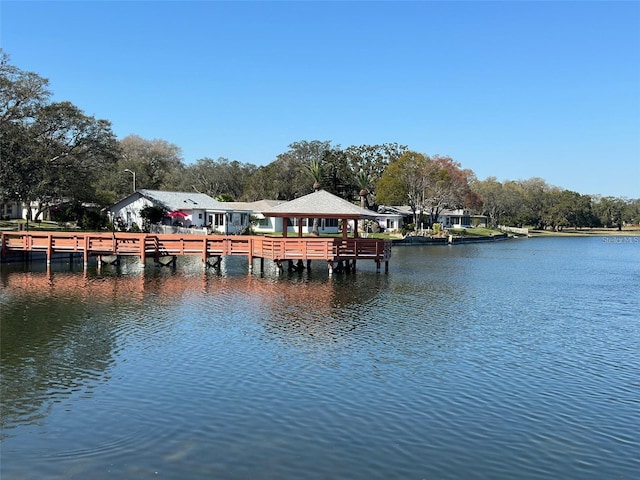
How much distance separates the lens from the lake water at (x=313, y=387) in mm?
9453

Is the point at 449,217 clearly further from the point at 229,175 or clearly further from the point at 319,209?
the point at 319,209

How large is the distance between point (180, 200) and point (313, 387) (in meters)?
55.6

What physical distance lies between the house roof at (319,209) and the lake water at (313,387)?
31.0 ft

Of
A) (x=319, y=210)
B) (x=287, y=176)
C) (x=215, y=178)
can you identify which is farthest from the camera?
(x=215, y=178)

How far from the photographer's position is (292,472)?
8.95 meters

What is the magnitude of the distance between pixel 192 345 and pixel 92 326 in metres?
4.45

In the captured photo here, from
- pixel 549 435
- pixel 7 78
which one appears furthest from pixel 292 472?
pixel 7 78

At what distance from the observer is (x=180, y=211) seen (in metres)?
64.7

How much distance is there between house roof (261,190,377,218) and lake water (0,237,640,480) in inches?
372

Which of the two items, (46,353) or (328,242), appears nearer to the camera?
(46,353)

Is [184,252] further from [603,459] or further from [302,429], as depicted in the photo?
[603,459]

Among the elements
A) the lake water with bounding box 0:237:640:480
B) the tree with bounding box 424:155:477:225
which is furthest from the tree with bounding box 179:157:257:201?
the lake water with bounding box 0:237:640:480

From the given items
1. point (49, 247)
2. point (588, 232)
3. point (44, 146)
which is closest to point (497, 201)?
point (588, 232)

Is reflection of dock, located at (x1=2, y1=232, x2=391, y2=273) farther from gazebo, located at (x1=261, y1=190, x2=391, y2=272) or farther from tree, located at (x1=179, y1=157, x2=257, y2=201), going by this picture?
tree, located at (x1=179, y1=157, x2=257, y2=201)
